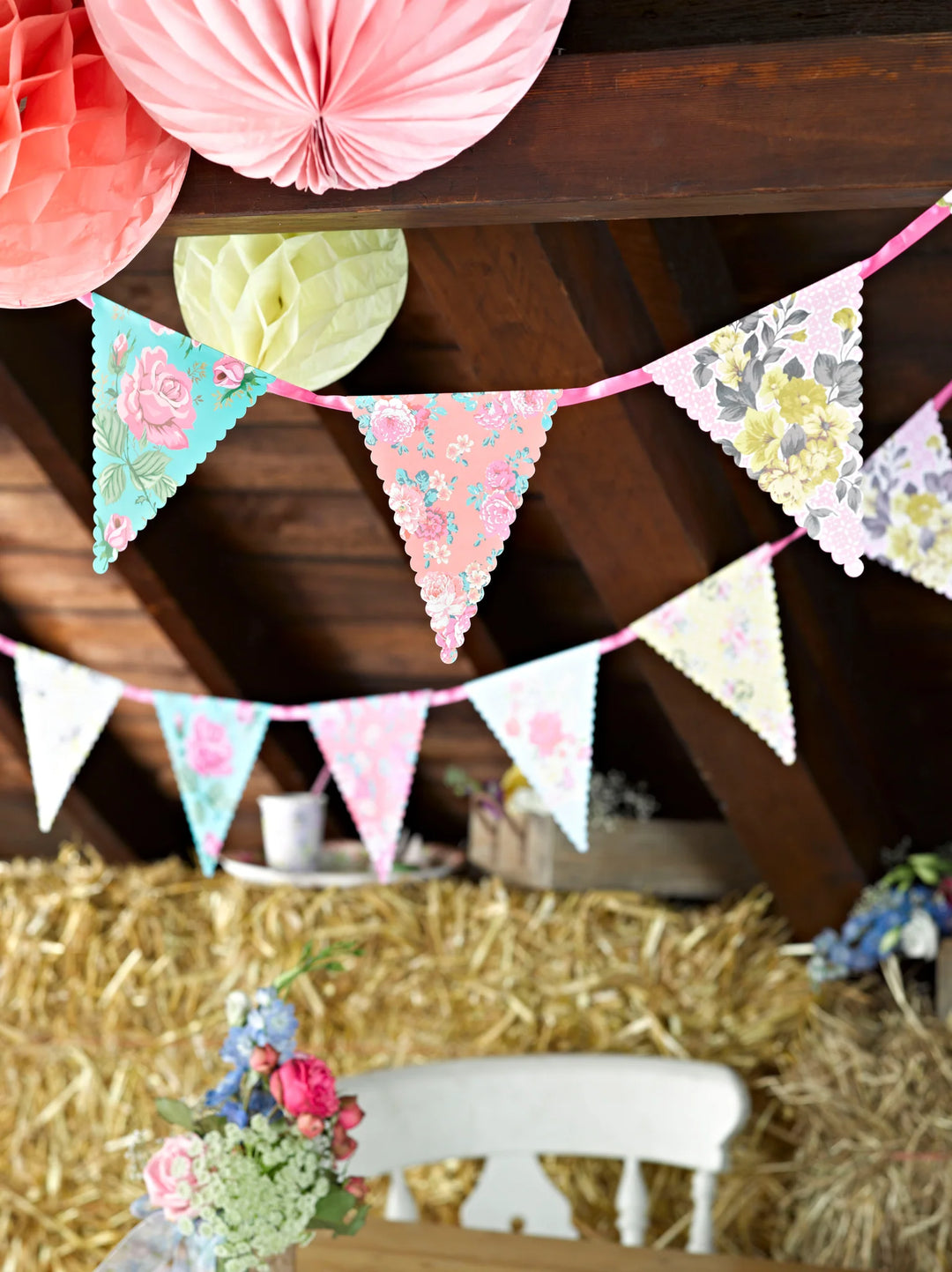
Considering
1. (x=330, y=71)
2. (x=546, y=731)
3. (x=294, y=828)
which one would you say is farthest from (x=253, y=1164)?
(x=294, y=828)

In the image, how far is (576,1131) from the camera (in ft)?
6.95

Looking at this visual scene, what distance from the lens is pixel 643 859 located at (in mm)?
2484

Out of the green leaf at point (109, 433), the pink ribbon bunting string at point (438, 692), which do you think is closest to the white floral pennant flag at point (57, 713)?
the pink ribbon bunting string at point (438, 692)

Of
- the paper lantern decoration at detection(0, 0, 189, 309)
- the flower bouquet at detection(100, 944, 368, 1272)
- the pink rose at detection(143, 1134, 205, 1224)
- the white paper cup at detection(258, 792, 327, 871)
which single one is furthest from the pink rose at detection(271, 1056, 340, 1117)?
the white paper cup at detection(258, 792, 327, 871)

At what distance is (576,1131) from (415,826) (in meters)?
0.90

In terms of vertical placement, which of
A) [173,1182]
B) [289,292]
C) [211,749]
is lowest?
[173,1182]

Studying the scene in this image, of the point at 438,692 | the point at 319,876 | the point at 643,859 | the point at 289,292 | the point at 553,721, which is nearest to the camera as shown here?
the point at 289,292

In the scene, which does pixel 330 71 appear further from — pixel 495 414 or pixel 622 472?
pixel 622 472

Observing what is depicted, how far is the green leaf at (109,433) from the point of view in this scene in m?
1.30

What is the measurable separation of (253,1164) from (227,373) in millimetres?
813

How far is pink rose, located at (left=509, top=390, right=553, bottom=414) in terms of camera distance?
1.33 metres

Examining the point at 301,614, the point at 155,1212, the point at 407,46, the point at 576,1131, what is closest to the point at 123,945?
the point at 301,614

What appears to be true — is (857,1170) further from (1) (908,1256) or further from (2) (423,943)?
(2) (423,943)

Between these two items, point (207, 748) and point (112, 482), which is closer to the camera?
point (112, 482)
